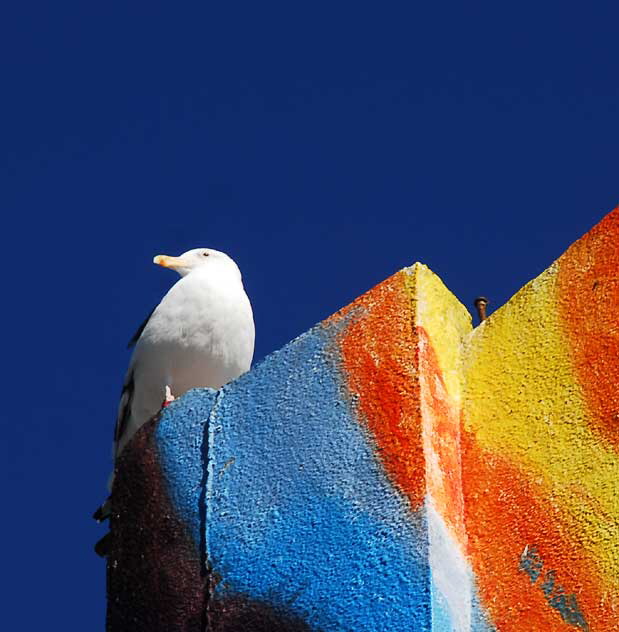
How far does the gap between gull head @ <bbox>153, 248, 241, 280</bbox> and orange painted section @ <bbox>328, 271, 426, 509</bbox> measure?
4.18 meters

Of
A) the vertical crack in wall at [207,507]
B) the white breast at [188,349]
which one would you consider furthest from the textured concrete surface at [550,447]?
the white breast at [188,349]

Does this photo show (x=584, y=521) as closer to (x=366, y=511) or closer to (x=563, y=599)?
(x=563, y=599)

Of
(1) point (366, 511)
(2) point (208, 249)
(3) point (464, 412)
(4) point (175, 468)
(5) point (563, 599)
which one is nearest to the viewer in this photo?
(5) point (563, 599)

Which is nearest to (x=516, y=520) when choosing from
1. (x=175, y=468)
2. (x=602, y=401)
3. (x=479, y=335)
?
(x=602, y=401)

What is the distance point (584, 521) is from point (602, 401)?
0.53 m

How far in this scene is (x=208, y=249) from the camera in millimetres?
11266

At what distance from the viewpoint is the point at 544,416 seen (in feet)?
20.0

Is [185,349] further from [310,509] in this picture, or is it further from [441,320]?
[310,509]

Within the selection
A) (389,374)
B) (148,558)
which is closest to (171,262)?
(148,558)

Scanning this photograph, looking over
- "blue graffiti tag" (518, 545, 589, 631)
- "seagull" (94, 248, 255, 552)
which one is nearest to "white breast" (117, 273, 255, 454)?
"seagull" (94, 248, 255, 552)

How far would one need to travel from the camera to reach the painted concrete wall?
5.72m

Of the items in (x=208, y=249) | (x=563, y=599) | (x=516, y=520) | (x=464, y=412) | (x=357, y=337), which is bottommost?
(x=563, y=599)

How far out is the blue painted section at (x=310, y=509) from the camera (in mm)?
5750

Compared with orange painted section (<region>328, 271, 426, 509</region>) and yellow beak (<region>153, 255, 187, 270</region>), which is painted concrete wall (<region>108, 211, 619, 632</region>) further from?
yellow beak (<region>153, 255, 187, 270</region>)
